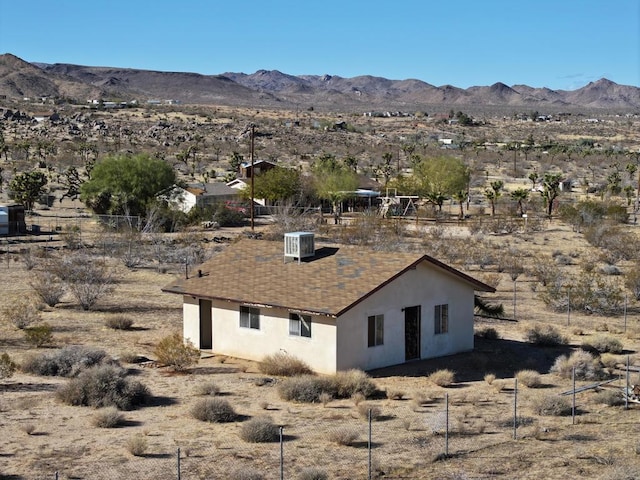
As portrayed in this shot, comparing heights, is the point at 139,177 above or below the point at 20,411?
above

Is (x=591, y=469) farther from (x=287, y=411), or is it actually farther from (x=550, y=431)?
(x=287, y=411)

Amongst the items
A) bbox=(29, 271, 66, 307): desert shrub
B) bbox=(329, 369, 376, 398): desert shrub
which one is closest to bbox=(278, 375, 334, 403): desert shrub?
bbox=(329, 369, 376, 398): desert shrub

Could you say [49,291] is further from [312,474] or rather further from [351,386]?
[312,474]

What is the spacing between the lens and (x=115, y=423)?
1991 cm

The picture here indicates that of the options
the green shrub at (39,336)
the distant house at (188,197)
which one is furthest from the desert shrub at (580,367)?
the distant house at (188,197)

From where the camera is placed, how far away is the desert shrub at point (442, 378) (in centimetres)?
2412

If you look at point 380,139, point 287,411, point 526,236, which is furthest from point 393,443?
point 380,139

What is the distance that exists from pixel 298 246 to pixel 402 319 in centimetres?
398

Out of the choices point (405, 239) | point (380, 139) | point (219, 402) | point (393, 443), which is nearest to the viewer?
point (393, 443)

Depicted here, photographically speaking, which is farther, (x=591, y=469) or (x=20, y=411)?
(x=20, y=411)

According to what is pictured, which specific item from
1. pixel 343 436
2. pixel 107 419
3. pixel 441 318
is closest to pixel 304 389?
pixel 343 436

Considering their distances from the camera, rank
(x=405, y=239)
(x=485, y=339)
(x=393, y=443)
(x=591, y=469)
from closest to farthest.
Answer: (x=591, y=469), (x=393, y=443), (x=485, y=339), (x=405, y=239)

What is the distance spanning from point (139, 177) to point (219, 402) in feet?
148

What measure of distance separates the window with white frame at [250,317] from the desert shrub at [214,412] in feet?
20.2
